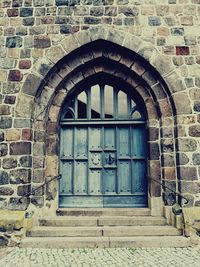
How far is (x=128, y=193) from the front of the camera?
5.18 meters

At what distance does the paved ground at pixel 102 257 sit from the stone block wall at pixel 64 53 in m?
0.88

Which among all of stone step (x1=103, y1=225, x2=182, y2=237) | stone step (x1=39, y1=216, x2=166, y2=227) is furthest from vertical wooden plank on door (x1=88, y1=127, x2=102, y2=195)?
stone step (x1=103, y1=225, x2=182, y2=237)

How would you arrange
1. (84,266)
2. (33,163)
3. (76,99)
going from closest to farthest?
(84,266), (33,163), (76,99)

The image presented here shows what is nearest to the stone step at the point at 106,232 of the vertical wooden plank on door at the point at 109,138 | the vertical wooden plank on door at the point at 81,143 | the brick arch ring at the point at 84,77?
the brick arch ring at the point at 84,77

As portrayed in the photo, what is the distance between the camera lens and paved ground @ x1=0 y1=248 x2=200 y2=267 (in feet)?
11.6

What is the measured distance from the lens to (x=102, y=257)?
12.3ft

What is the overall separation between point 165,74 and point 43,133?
2.59 m

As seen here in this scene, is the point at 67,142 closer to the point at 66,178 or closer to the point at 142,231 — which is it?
the point at 66,178

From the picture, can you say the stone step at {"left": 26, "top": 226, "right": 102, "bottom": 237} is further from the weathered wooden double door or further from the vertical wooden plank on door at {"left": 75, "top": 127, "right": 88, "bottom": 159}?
the vertical wooden plank on door at {"left": 75, "top": 127, "right": 88, "bottom": 159}

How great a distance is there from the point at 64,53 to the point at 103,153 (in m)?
2.13

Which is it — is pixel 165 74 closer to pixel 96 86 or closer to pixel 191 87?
pixel 191 87

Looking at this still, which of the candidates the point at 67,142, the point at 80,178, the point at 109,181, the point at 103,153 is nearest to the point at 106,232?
the point at 109,181

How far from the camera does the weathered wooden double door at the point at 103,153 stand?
5.19 metres

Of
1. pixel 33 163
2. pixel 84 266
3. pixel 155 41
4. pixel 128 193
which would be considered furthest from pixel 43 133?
pixel 155 41
